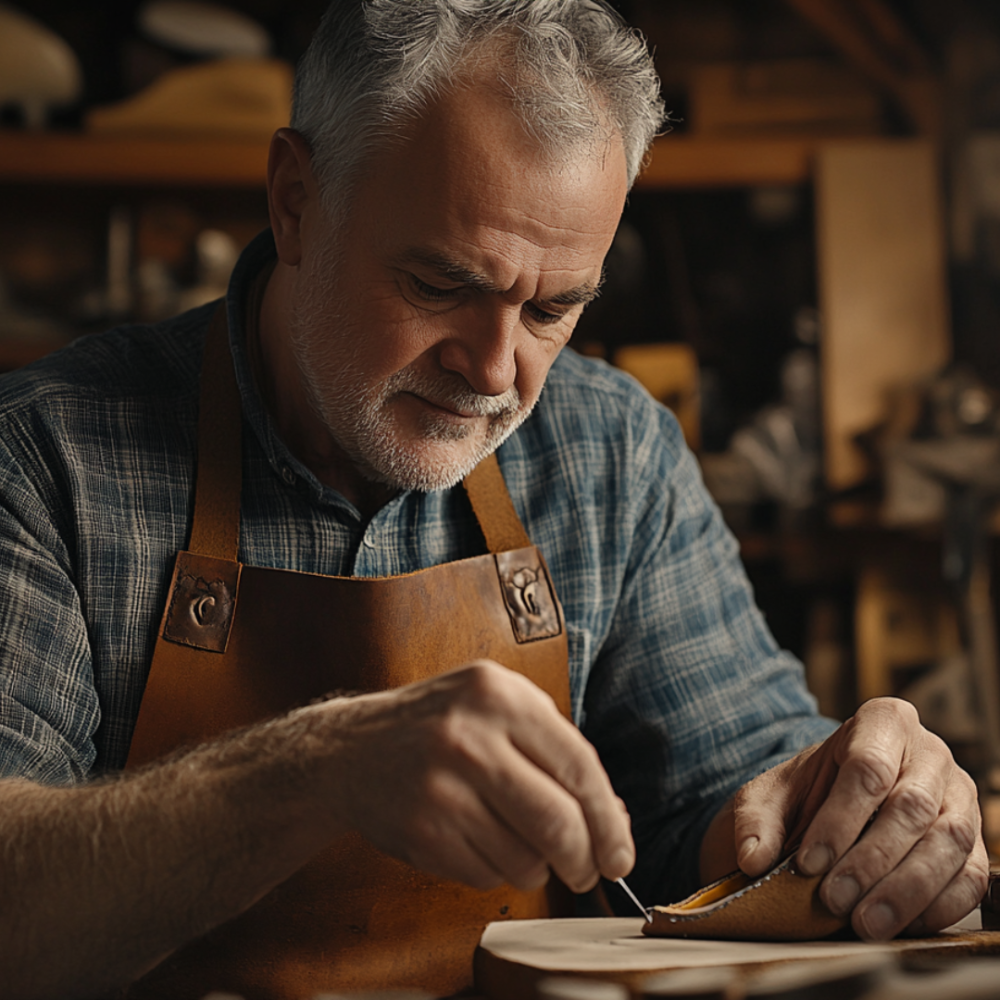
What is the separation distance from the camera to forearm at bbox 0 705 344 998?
0.88 meters

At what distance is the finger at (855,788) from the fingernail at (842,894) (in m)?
0.02

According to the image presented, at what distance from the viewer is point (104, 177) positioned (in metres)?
2.59

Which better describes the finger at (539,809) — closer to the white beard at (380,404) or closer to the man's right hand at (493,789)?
the man's right hand at (493,789)

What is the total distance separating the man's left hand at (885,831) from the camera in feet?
3.18

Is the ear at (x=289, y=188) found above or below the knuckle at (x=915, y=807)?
above

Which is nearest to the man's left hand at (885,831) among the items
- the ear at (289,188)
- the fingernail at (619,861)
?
the fingernail at (619,861)

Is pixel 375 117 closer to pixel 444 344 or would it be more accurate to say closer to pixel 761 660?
pixel 444 344

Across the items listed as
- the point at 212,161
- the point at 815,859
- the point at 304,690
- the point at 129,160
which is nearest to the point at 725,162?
the point at 212,161

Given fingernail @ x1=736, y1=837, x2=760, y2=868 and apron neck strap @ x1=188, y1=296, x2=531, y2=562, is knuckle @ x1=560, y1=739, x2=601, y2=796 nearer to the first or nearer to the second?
fingernail @ x1=736, y1=837, x2=760, y2=868

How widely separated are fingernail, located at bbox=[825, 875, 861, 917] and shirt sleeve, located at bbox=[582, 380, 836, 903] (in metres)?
0.34

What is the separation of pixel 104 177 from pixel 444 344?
1.76 metres

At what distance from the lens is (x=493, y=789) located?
0.78 m

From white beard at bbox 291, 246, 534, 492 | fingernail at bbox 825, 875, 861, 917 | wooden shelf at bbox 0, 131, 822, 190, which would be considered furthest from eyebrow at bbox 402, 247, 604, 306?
wooden shelf at bbox 0, 131, 822, 190

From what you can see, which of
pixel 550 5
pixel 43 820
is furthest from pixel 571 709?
pixel 550 5
